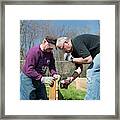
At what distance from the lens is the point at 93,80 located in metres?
0.75

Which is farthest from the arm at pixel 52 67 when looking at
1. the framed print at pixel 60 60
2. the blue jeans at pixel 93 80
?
the blue jeans at pixel 93 80

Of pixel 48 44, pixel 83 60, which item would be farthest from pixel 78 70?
pixel 48 44

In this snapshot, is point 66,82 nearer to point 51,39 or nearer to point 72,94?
point 72,94

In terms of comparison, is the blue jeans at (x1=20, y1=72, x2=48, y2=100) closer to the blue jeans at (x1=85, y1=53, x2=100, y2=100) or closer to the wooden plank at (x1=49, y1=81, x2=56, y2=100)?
the wooden plank at (x1=49, y1=81, x2=56, y2=100)

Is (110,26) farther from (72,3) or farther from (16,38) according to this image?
(16,38)

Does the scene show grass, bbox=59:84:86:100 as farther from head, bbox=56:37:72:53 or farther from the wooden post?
head, bbox=56:37:72:53

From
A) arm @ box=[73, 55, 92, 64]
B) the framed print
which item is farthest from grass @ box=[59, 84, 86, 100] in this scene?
arm @ box=[73, 55, 92, 64]

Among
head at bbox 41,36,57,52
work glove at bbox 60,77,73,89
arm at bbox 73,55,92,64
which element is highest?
head at bbox 41,36,57,52

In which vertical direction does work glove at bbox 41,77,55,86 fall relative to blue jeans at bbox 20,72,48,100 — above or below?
above

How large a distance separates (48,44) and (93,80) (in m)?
0.23

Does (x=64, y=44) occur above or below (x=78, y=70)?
above

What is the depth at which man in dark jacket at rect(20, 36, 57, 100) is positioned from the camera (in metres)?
0.75

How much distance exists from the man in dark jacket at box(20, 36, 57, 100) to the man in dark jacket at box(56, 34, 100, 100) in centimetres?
5

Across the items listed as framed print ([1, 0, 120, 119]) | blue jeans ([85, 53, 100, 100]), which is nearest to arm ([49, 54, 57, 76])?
framed print ([1, 0, 120, 119])
